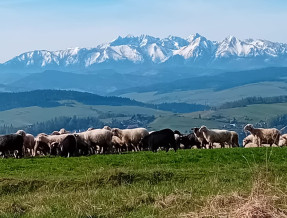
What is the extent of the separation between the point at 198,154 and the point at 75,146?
9661mm

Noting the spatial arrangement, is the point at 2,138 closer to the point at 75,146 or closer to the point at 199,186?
the point at 75,146

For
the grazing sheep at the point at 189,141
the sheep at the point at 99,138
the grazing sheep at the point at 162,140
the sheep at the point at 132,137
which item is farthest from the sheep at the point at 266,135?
the sheep at the point at 99,138

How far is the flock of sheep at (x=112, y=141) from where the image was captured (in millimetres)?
32219

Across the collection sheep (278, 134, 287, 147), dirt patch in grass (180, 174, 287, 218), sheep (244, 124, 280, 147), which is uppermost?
dirt patch in grass (180, 174, 287, 218)

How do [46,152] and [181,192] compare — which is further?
[46,152]

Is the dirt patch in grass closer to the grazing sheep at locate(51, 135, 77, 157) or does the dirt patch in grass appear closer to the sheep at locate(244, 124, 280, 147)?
the grazing sheep at locate(51, 135, 77, 157)

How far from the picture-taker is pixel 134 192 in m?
13.7

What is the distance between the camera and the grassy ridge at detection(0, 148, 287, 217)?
11539 millimetres

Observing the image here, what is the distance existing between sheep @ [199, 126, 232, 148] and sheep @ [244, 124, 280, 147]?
1.68m

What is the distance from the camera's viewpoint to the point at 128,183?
16281 millimetres

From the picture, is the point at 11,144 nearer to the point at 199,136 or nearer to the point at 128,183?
the point at 199,136

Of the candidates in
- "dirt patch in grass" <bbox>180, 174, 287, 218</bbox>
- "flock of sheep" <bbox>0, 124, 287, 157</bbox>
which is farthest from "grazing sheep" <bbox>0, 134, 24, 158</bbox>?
"dirt patch in grass" <bbox>180, 174, 287, 218</bbox>

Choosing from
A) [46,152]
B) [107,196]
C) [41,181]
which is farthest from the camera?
[46,152]

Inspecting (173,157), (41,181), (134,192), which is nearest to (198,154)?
(173,157)
